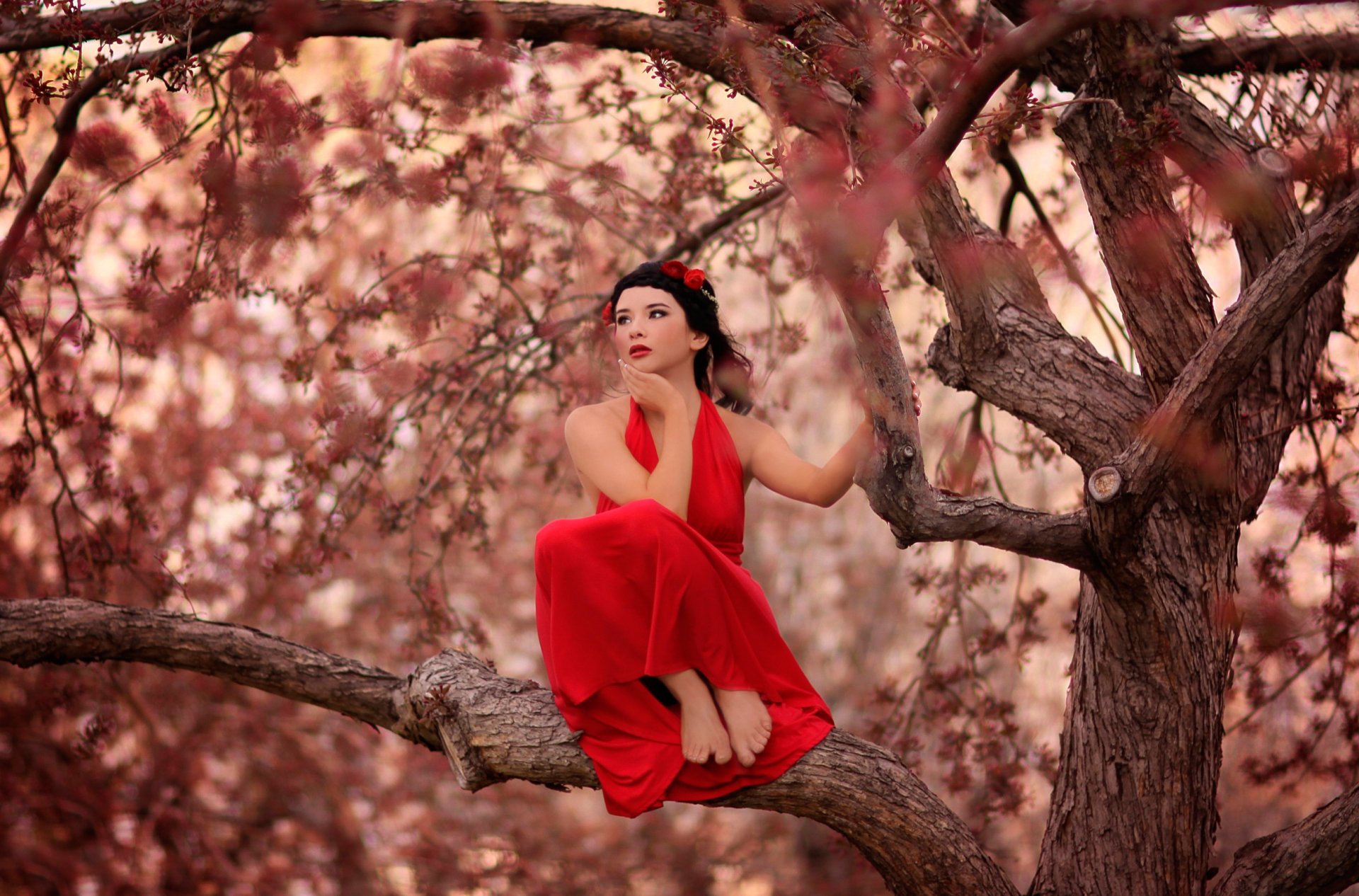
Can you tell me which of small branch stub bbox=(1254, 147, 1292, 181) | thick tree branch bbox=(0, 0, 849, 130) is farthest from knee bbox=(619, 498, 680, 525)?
small branch stub bbox=(1254, 147, 1292, 181)

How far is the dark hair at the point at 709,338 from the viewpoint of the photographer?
2.64 meters

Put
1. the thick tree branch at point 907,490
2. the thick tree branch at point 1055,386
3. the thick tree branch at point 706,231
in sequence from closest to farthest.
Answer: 1. the thick tree branch at point 907,490
2. the thick tree branch at point 1055,386
3. the thick tree branch at point 706,231

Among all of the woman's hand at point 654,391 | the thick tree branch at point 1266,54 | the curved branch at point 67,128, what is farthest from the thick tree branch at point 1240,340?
the curved branch at point 67,128

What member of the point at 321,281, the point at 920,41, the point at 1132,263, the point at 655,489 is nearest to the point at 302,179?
the point at 321,281

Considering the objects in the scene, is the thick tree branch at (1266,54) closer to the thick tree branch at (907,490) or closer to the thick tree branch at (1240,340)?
the thick tree branch at (1240,340)

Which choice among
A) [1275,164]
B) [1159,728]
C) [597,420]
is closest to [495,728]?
[597,420]

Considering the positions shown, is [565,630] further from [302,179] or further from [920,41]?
[302,179]

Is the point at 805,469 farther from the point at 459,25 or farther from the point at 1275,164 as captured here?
the point at 459,25

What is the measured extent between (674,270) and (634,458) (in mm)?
448

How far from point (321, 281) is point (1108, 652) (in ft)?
8.29

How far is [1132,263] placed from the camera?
2.43 m

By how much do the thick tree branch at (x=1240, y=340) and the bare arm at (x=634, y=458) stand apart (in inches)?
30.5

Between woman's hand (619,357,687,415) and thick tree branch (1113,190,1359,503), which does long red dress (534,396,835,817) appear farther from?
thick tree branch (1113,190,1359,503)

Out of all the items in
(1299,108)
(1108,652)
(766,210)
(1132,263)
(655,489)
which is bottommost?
(1108,652)
